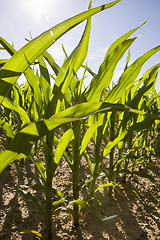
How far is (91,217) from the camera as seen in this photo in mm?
785

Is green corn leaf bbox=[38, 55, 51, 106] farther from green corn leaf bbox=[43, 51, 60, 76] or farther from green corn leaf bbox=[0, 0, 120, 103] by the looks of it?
green corn leaf bbox=[0, 0, 120, 103]

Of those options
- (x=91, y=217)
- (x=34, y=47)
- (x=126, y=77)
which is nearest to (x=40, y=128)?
(x=34, y=47)

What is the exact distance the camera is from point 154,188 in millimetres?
1061

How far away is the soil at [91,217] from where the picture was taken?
0.69 metres

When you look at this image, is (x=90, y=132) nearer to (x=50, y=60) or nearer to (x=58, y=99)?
(x=58, y=99)

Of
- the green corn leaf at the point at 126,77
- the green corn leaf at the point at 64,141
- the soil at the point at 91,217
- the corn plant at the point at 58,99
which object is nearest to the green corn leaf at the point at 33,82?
the corn plant at the point at 58,99

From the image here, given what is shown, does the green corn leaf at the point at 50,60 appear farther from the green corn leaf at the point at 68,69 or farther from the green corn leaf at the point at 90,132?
the green corn leaf at the point at 90,132

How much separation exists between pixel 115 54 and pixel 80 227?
2.48ft

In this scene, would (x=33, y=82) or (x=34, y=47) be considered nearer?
(x=34, y=47)

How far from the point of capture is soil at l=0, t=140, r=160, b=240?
69 centimetres

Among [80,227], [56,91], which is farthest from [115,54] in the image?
[80,227]

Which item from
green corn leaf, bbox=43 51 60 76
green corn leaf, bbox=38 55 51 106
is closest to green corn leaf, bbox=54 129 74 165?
green corn leaf, bbox=38 55 51 106

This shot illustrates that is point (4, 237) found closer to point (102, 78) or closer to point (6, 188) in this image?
point (6, 188)

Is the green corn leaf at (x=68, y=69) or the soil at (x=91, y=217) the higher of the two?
the green corn leaf at (x=68, y=69)
